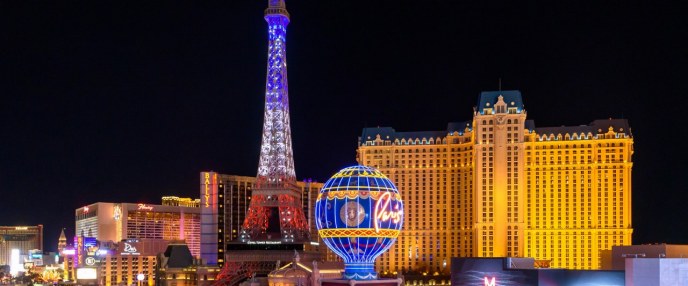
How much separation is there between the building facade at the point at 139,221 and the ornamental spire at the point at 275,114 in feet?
180

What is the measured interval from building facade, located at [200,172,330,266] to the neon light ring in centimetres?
7823

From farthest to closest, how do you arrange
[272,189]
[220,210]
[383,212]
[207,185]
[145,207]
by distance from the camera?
1. [145,207]
2. [220,210]
3. [207,185]
4. [272,189]
5. [383,212]

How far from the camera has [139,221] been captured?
542 ft

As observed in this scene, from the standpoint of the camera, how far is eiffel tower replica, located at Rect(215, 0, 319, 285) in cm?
10744

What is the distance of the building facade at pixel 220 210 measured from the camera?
13762 centimetres

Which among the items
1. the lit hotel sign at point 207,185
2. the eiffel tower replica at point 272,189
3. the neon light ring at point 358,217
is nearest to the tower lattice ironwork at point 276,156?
the eiffel tower replica at point 272,189

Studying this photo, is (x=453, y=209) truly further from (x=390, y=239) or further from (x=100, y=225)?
(x=100, y=225)

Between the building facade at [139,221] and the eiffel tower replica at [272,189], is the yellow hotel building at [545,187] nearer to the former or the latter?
A: the eiffel tower replica at [272,189]

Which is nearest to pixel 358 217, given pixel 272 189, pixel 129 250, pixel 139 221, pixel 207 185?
pixel 272 189

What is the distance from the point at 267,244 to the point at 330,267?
38.9 feet

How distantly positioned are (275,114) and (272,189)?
33.3 feet

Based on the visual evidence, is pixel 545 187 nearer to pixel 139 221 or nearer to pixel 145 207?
pixel 145 207

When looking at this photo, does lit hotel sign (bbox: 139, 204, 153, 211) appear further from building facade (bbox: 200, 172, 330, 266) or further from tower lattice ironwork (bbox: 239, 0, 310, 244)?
tower lattice ironwork (bbox: 239, 0, 310, 244)

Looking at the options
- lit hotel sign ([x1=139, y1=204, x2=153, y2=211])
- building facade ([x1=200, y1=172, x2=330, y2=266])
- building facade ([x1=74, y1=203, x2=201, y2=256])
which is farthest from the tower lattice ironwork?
lit hotel sign ([x1=139, y1=204, x2=153, y2=211])
